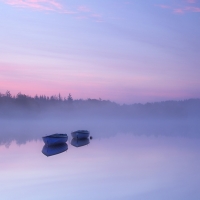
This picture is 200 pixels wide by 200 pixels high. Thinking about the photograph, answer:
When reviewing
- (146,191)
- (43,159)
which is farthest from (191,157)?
(146,191)

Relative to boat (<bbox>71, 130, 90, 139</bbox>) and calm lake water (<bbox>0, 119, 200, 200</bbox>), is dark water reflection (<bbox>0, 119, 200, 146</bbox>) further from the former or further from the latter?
calm lake water (<bbox>0, 119, 200, 200</bbox>)

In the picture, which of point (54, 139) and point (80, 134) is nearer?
point (54, 139)

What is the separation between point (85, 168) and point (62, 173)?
1.87 meters

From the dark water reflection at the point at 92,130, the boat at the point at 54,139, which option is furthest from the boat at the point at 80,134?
the boat at the point at 54,139

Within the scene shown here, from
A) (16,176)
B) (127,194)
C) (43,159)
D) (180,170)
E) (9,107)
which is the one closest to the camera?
(127,194)

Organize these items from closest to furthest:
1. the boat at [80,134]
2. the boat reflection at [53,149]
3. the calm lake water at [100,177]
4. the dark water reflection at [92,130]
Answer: the calm lake water at [100,177], the boat reflection at [53,149], the boat at [80,134], the dark water reflection at [92,130]

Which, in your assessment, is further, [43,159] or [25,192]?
[43,159]

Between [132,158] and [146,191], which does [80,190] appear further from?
[132,158]

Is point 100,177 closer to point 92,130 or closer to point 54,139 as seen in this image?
point 54,139

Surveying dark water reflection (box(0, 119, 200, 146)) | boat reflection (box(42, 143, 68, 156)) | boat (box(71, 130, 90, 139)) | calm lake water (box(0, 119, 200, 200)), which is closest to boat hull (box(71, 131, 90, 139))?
boat (box(71, 130, 90, 139))

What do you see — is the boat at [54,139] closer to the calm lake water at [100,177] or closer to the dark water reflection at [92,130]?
the calm lake water at [100,177]

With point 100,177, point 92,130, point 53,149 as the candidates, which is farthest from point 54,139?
point 92,130

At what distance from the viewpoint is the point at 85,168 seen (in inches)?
731

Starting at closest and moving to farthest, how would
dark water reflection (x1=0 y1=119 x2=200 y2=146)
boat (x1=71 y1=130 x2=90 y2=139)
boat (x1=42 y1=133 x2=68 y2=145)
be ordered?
boat (x1=42 y1=133 x2=68 y2=145), boat (x1=71 y1=130 x2=90 y2=139), dark water reflection (x1=0 y1=119 x2=200 y2=146)
